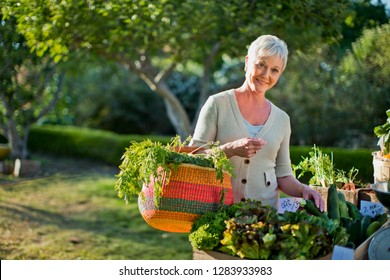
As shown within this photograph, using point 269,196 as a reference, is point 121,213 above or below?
below

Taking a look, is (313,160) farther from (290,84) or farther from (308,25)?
(290,84)

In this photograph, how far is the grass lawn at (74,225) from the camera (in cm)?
700

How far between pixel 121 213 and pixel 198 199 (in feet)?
22.4

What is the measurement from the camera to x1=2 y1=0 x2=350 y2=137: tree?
554 centimetres

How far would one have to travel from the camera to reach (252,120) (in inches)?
120

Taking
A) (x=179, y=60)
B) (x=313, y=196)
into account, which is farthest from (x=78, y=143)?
(x=313, y=196)

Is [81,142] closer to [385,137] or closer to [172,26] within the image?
[172,26]

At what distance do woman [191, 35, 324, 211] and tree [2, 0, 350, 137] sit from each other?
2.62 meters

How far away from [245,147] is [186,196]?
352 mm

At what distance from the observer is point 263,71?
2857 mm

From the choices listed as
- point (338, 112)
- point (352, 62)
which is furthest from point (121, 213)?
point (338, 112)

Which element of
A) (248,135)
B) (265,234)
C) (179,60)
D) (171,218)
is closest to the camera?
(265,234)

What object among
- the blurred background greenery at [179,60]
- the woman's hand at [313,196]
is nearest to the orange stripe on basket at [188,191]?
the woman's hand at [313,196]

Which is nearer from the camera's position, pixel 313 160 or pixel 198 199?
pixel 198 199
